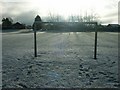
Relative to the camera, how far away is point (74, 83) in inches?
201

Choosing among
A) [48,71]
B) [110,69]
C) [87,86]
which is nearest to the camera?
[87,86]

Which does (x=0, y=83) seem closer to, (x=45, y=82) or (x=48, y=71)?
(x=45, y=82)

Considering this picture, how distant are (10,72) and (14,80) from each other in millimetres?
917

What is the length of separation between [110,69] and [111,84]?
1.80 m

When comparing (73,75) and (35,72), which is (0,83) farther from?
(73,75)

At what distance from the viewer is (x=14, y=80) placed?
5250 mm

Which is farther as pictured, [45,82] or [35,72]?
[35,72]

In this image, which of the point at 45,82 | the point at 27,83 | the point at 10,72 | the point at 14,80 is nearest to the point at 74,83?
the point at 45,82

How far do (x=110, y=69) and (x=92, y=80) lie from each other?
166cm

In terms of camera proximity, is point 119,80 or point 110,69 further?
point 110,69

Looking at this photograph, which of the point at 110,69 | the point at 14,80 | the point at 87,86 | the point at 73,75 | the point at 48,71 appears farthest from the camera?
the point at 110,69

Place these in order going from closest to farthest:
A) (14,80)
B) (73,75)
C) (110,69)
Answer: (14,80) < (73,75) < (110,69)

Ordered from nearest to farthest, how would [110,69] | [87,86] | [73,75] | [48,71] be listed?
[87,86] → [73,75] → [48,71] → [110,69]

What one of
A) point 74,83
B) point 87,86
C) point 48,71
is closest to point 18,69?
point 48,71
